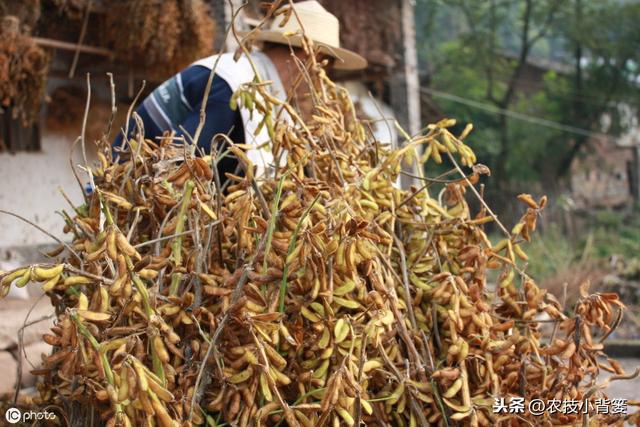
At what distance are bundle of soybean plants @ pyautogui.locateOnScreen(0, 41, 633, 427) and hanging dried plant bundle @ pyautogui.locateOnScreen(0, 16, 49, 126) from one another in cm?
359

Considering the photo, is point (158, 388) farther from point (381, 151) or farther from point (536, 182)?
point (536, 182)

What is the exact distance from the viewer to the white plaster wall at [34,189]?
19.3ft

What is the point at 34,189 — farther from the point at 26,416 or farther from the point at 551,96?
the point at 551,96

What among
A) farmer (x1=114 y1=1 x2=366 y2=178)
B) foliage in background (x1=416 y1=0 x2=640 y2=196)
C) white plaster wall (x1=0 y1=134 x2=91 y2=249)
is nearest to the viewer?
farmer (x1=114 y1=1 x2=366 y2=178)

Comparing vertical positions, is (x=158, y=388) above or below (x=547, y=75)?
above

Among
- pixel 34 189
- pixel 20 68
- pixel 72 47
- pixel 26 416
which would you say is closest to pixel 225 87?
pixel 26 416

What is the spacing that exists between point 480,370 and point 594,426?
25 cm

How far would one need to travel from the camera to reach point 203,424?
4.12 ft

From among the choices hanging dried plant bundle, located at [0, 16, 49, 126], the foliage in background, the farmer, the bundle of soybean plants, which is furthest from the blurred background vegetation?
the bundle of soybean plants

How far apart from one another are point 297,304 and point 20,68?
4205 mm

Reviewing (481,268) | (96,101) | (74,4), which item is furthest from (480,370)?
(96,101)

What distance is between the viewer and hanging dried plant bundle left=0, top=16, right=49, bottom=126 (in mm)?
4684

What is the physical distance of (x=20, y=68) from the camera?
4816 mm

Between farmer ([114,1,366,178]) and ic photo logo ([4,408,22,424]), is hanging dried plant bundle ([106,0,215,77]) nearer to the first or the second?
farmer ([114,1,366,178])
